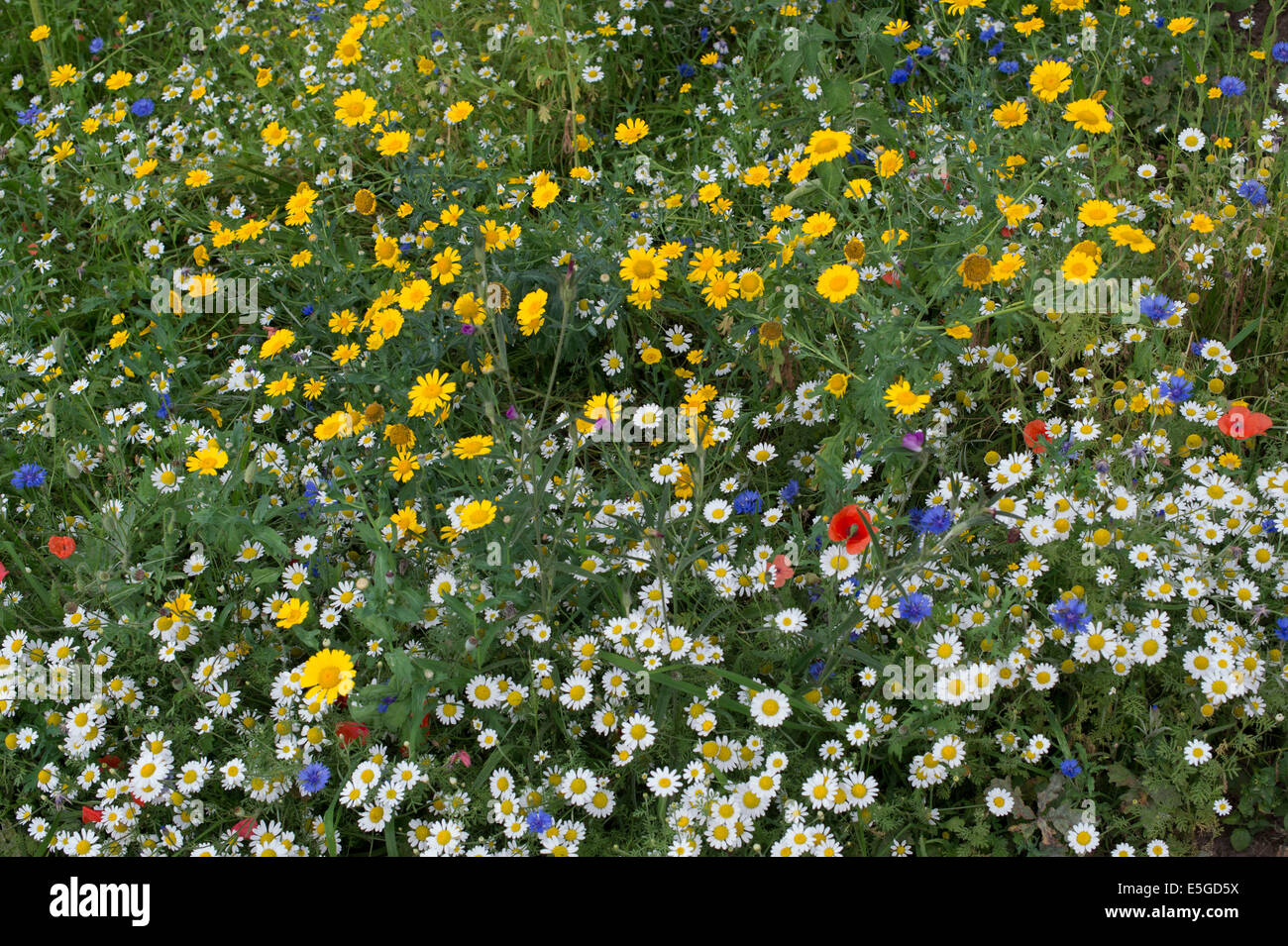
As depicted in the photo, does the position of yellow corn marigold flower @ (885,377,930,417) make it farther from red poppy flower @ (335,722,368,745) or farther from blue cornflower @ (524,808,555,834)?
red poppy flower @ (335,722,368,745)

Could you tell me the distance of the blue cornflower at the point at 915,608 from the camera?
208 centimetres

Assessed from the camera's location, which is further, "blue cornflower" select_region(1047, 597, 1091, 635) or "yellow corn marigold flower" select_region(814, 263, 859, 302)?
"yellow corn marigold flower" select_region(814, 263, 859, 302)

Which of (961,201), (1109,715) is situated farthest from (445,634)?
(961,201)

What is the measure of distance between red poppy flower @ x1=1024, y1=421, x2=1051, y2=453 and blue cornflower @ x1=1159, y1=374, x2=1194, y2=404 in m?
0.30

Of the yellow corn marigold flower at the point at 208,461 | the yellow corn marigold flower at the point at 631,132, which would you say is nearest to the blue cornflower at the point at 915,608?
the yellow corn marigold flower at the point at 208,461

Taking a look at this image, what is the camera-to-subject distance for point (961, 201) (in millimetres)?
2902

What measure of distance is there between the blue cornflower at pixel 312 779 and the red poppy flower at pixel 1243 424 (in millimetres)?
2139

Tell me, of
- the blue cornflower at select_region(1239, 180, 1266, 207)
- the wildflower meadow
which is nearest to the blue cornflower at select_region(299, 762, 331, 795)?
the wildflower meadow

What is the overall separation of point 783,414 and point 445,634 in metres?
1.16

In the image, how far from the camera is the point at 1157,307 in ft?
8.44

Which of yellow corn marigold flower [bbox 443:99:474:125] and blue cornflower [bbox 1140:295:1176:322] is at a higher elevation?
yellow corn marigold flower [bbox 443:99:474:125]

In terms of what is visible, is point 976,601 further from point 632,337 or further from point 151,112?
point 151,112

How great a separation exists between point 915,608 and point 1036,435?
2.09 feet

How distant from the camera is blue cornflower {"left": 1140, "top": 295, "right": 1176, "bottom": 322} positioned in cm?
257
